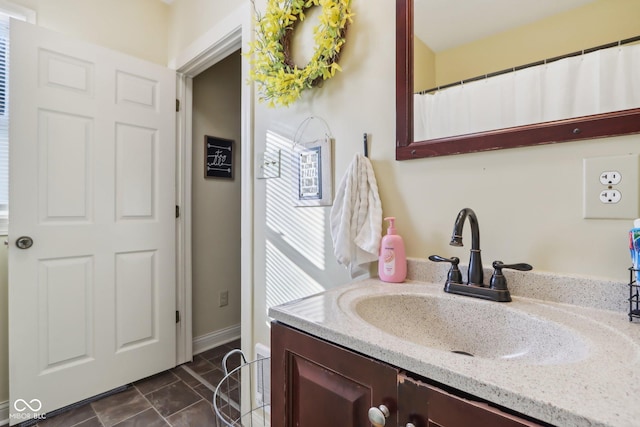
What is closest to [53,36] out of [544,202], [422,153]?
[422,153]

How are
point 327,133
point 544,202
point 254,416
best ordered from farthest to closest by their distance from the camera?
1. point 254,416
2. point 327,133
3. point 544,202

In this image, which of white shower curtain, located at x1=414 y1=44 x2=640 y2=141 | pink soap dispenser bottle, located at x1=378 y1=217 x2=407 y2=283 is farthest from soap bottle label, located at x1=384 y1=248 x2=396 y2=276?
white shower curtain, located at x1=414 y1=44 x2=640 y2=141

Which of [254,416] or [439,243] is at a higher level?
[439,243]

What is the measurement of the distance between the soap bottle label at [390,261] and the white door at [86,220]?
1.59 m

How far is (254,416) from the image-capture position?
4.74 feet

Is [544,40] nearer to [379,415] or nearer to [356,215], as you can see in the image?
[356,215]

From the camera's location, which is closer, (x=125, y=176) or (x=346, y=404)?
(x=346, y=404)

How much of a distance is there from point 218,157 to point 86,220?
987 mm

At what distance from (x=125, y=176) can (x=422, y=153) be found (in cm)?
170

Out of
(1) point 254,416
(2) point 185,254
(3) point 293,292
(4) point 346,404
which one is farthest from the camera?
(2) point 185,254

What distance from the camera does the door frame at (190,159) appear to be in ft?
4.86

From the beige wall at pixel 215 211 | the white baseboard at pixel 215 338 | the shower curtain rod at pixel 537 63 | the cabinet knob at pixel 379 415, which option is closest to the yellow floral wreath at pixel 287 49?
the shower curtain rod at pixel 537 63

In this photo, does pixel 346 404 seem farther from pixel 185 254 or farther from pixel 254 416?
pixel 185 254

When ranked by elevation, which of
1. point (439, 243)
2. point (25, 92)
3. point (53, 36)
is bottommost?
point (439, 243)
